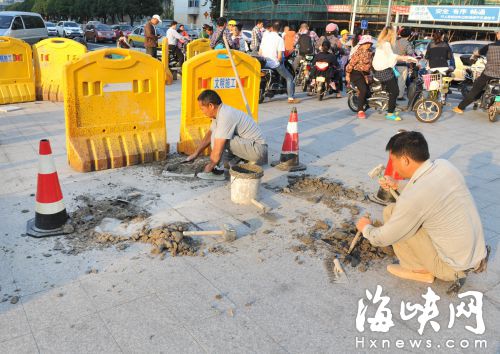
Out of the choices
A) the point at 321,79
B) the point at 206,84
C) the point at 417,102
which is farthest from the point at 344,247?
the point at 321,79

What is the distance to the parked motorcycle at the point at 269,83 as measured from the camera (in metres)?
10.9

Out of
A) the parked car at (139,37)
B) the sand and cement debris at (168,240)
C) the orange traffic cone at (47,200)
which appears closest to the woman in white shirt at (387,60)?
the sand and cement debris at (168,240)

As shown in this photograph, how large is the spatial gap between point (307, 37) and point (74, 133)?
9.06 meters

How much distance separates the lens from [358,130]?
8.60 metres

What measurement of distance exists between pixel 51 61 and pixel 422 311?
9.63 meters

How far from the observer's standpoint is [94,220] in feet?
14.4

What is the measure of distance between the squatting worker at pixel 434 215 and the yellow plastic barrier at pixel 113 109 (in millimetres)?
3688

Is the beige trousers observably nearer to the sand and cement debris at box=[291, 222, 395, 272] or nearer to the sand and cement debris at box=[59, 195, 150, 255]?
the sand and cement debris at box=[291, 222, 395, 272]

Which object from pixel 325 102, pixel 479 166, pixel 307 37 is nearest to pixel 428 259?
pixel 479 166

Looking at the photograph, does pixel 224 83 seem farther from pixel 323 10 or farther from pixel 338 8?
pixel 323 10

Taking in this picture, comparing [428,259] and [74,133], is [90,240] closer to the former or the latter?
[74,133]

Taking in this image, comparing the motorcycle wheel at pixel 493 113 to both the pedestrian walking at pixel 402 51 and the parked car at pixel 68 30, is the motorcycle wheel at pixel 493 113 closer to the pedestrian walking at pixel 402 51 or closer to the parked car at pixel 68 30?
the pedestrian walking at pixel 402 51

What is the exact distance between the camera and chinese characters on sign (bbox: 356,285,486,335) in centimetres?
308

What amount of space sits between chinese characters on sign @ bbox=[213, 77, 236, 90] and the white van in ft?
44.1
